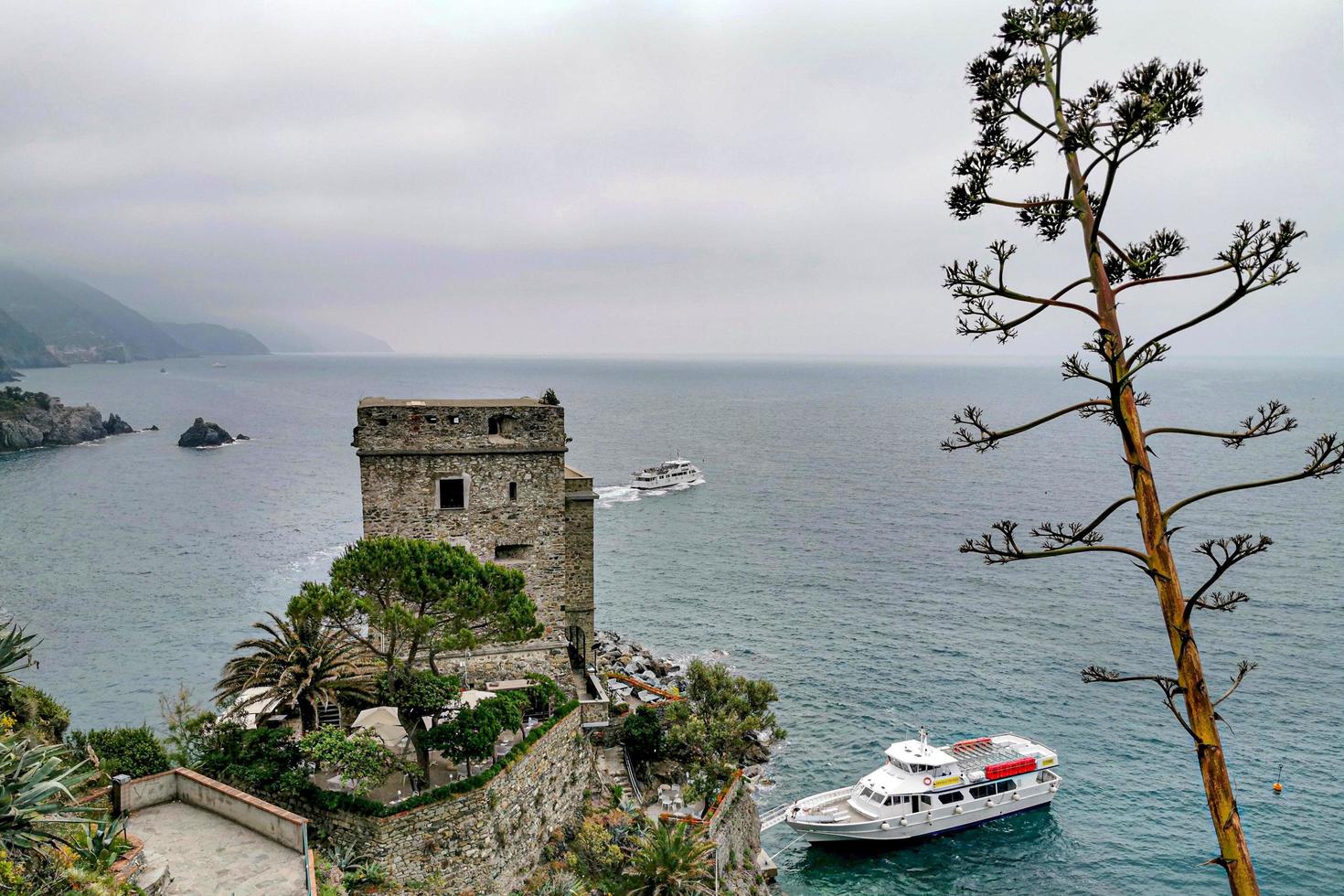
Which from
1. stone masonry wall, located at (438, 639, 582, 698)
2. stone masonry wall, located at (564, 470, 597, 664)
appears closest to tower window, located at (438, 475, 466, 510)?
stone masonry wall, located at (564, 470, 597, 664)

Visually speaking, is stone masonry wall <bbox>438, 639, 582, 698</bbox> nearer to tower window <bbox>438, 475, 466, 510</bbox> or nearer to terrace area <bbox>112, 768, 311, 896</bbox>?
tower window <bbox>438, 475, 466, 510</bbox>

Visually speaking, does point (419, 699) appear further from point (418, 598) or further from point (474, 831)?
point (474, 831)

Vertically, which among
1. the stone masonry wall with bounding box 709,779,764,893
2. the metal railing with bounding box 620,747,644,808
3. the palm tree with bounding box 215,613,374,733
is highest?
the palm tree with bounding box 215,613,374,733

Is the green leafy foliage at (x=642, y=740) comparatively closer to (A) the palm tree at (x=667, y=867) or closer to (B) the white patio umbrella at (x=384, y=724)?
(A) the palm tree at (x=667, y=867)

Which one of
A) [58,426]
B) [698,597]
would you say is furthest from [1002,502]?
[58,426]

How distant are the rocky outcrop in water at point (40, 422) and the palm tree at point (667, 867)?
489ft

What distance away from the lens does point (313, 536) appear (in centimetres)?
8300

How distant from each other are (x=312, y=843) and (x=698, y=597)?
4457 cm

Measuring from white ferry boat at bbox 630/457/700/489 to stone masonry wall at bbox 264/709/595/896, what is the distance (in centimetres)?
8055

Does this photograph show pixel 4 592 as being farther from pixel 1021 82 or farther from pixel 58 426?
pixel 58 426

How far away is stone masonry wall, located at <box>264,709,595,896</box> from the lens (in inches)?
855

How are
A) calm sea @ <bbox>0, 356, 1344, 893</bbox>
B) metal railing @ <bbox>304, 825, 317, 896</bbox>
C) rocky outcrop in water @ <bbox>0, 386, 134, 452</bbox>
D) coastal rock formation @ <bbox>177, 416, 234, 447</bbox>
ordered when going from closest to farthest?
metal railing @ <bbox>304, 825, 317, 896</bbox>, calm sea @ <bbox>0, 356, 1344, 893</bbox>, rocky outcrop in water @ <bbox>0, 386, 134, 452</bbox>, coastal rock formation @ <bbox>177, 416, 234, 447</bbox>

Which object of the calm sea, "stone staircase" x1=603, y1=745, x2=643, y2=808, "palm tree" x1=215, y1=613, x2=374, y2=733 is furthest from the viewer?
the calm sea

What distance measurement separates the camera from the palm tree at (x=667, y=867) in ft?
79.5
